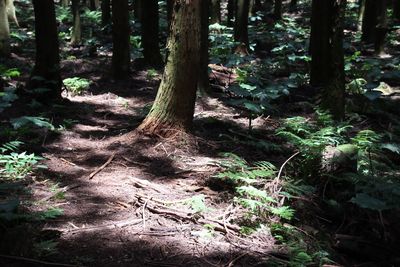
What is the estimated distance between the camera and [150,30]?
481 inches

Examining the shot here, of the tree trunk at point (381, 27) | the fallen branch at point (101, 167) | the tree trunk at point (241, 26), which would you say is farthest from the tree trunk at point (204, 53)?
the tree trunk at point (381, 27)

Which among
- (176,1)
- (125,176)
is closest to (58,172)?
(125,176)

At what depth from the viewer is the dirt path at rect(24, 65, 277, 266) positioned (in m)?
3.53

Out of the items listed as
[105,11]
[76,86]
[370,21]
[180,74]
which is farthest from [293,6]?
[180,74]

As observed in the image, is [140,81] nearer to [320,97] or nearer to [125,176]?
[320,97]

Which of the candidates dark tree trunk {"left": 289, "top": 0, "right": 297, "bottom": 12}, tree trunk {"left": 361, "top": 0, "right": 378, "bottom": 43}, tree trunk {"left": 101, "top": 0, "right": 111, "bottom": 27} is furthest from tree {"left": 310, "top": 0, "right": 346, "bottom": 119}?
dark tree trunk {"left": 289, "top": 0, "right": 297, "bottom": 12}

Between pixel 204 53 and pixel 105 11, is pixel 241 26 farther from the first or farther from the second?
pixel 204 53

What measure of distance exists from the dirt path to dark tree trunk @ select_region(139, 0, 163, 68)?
5.46 meters

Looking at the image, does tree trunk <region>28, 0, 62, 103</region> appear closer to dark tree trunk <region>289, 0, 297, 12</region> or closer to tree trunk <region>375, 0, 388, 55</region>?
tree trunk <region>375, 0, 388, 55</region>

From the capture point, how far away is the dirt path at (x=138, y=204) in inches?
139

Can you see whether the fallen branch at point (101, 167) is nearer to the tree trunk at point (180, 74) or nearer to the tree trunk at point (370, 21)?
the tree trunk at point (180, 74)

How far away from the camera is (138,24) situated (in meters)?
18.4

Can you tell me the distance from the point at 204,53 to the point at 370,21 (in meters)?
11.0

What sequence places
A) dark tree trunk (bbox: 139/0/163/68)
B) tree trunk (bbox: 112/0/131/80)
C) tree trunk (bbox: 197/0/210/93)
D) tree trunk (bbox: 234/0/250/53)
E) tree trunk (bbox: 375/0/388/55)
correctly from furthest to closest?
tree trunk (bbox: 234/0/250/53)
tree trunk (bbox: 375/0/388/55)
dark tree trunk (bbox: 139/0/163/68)
tree trunk (bbox: 112/0/131/80)
tree trunk (bbox: 197/0/210/93)
